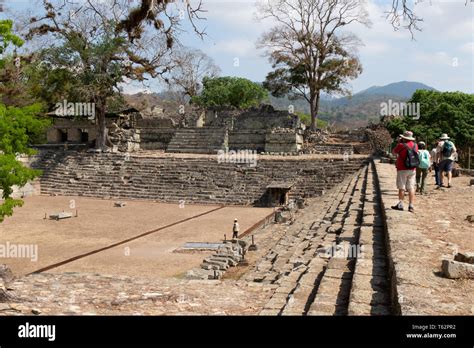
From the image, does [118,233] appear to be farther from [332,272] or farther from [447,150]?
[447,150]

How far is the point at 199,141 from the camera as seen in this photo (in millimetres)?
33125

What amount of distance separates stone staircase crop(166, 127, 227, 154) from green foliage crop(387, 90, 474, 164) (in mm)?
12713

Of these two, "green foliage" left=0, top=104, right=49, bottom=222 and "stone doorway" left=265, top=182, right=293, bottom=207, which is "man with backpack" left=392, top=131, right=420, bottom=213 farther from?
"stone doorway" left=265, top=182, right=293, bottom=207

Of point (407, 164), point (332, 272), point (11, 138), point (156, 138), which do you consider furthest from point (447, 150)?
point (156, 138)

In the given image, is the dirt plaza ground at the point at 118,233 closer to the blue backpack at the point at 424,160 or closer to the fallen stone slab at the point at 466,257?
the fallen stone slab at the point at 466,257

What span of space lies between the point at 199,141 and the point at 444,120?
1779 centimetres

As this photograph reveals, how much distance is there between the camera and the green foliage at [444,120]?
25984 millimetres

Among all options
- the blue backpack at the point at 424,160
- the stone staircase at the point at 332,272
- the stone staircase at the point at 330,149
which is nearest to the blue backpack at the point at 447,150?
the blue backpack at the point at 424,160

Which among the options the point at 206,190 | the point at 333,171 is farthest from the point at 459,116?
the point at 206,190

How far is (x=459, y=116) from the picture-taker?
26328 mm

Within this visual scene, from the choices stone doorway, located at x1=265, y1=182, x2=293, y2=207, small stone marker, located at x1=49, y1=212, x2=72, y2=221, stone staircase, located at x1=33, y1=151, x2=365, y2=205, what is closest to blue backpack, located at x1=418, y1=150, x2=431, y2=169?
stone doorway, located at x1=265, y1=182, x2=293, y2=207

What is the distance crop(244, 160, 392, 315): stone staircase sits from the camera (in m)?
4.55

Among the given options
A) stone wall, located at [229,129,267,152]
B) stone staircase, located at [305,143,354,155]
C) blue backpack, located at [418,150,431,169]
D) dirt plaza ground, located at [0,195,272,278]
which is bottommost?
dirt plaza ground, located at [0,195,272,278]

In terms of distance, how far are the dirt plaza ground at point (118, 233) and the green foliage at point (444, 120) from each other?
520 inches
